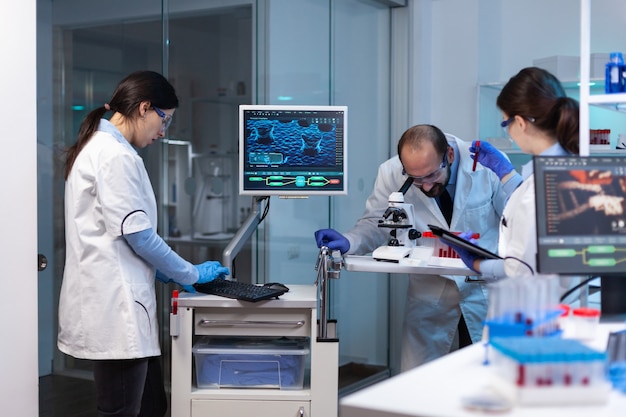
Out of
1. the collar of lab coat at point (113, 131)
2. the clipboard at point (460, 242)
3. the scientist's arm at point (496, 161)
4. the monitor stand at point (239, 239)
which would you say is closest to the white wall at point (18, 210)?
the collar of lab coat at point (113, 131)

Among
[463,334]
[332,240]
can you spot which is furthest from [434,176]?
[463,334]

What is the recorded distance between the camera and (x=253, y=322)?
3.00 metres

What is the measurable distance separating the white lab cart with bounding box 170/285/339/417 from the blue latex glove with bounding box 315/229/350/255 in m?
0.38

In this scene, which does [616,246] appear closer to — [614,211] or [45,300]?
[614,211]

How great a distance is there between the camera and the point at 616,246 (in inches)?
86.0

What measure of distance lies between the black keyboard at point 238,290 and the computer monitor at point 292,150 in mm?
373

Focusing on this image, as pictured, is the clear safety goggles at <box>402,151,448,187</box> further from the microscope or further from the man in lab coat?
the microscope

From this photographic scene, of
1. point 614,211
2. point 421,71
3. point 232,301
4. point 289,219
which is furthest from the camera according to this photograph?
point 421,71

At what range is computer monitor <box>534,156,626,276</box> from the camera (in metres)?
2.13

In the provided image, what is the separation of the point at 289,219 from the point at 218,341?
133 cm

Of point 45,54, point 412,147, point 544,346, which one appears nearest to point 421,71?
point 412,147

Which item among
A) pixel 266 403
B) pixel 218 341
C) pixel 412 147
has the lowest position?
pixel 266 403

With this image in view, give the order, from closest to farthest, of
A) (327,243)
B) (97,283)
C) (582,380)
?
(582,380) → (97,283) → (327,243)

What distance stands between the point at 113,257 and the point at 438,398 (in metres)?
1.43
